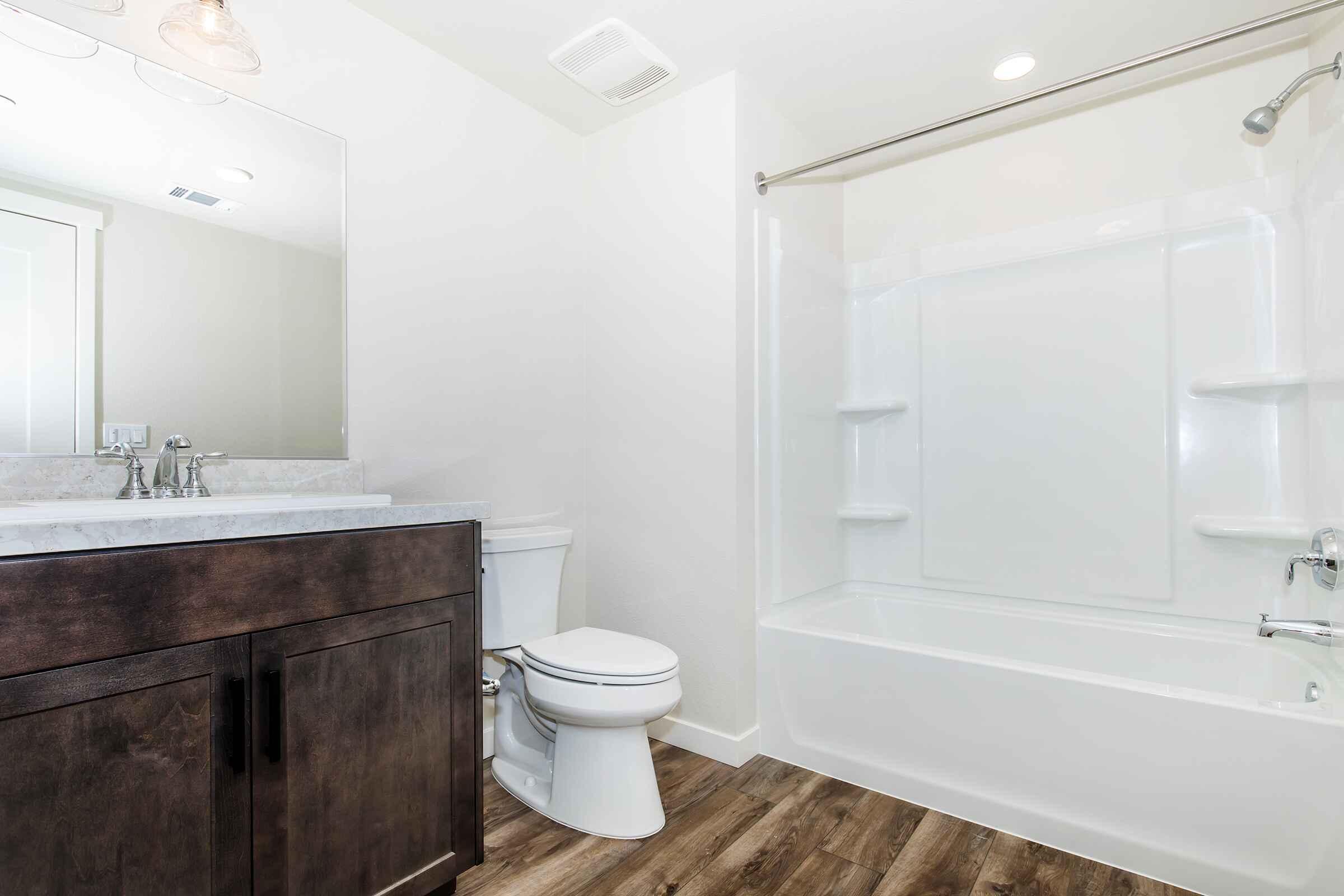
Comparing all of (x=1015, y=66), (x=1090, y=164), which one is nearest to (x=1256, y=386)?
(x=1090, y=164)

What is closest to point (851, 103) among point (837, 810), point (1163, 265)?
point (1163, 265)

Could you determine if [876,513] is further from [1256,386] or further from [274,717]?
Result: [274,717]

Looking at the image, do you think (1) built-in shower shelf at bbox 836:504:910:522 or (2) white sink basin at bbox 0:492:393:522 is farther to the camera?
(1) built-in shower shelf at bbox 836:504:910:522

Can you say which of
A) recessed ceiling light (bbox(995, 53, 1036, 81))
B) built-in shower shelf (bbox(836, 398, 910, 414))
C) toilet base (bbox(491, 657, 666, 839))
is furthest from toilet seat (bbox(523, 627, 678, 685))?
recessed ceiling light (bbox(995, 53, 1036, 81))

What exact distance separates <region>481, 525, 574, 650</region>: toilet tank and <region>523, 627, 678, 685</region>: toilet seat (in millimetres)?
70

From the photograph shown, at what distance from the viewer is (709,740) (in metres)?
2.24

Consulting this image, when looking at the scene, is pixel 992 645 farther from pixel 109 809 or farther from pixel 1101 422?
pixel 109 809

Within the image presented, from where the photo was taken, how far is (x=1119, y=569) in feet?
7.54

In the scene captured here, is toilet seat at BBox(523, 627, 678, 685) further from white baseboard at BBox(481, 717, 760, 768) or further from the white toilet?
white baseboard at BBox(481, 717, 760, 768)

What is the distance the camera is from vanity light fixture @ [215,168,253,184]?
1704 mm

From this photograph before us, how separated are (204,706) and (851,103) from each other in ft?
8.63

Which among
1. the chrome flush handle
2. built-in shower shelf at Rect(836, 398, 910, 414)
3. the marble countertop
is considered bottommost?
the chrome flush handle

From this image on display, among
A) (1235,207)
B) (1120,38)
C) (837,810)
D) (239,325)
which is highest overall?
(1120,38)

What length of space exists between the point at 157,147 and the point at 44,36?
262mm
